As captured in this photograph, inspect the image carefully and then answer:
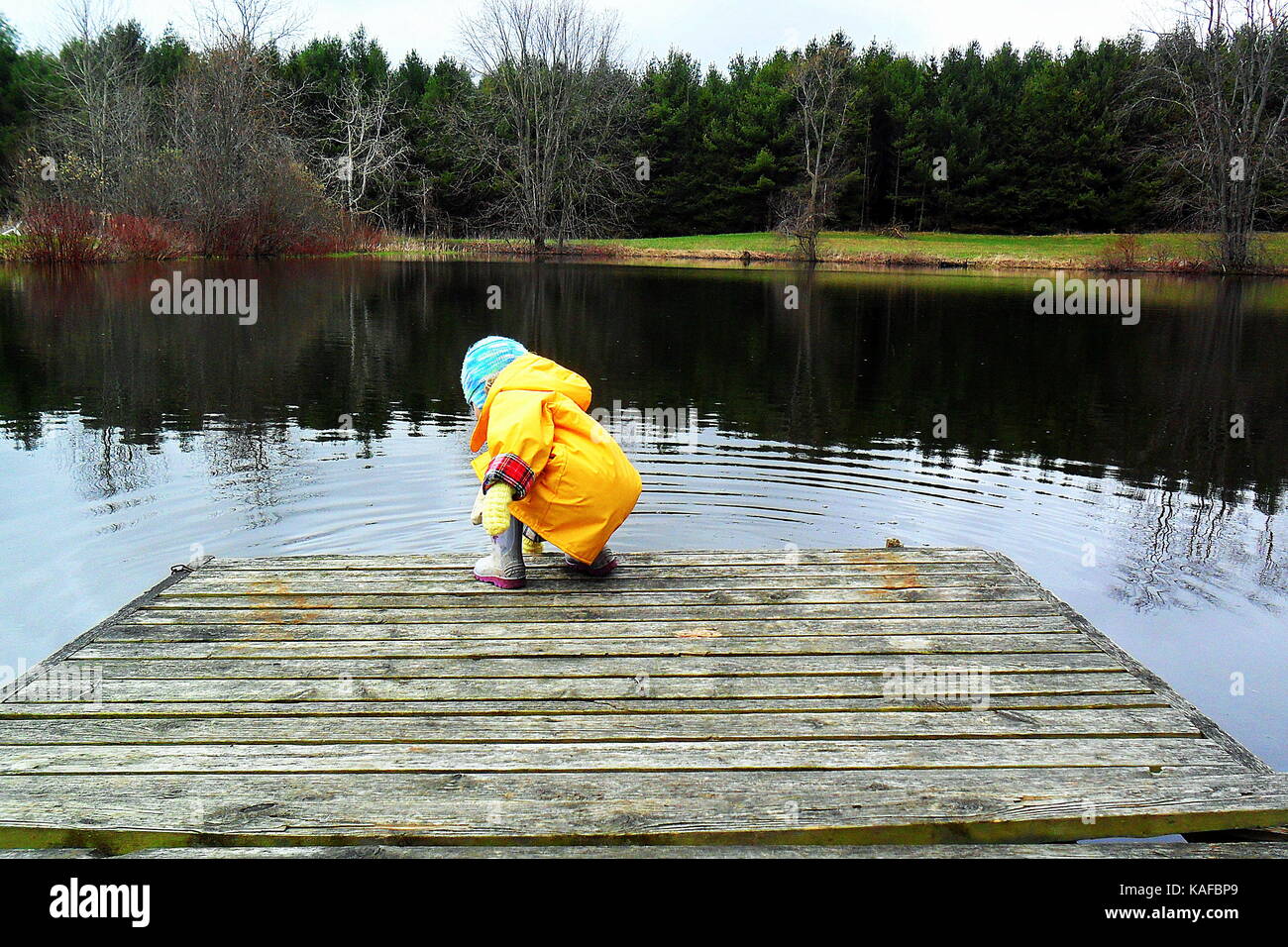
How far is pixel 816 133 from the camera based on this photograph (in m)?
52.9

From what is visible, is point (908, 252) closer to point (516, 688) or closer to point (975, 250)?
point (975, 250)

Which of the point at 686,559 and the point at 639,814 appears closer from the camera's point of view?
the point at 639,814

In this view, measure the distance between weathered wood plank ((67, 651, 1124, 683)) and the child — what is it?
0.83 m

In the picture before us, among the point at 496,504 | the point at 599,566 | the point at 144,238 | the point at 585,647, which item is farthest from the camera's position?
the point at 144,238

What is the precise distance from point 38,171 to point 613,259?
2537cm

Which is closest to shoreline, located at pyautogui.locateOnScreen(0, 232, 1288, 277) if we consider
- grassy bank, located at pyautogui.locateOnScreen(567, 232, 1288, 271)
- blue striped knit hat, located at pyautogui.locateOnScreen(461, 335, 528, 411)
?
grassy bank, located at pyautogui.locateOnScreen(567, 232, 1288, 271)

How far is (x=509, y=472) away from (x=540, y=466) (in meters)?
0.16

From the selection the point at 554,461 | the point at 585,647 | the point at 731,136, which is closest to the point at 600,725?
the point at 585,647

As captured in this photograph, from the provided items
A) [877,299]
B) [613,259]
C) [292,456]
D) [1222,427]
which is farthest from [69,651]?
[613,259]

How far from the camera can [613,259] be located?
2066 inches

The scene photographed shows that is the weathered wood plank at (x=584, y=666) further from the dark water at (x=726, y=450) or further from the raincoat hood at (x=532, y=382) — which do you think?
the dark water at (x=726, y=450)

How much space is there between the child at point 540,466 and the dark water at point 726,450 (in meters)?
2.72

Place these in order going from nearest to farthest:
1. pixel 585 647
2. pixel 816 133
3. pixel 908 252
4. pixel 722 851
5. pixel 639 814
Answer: pixel 722 851 → pixel 639 814 → pixel 585 647 → pixel 908 252 → pixel 816 133

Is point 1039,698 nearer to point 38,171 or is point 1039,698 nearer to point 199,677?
point 199,677
